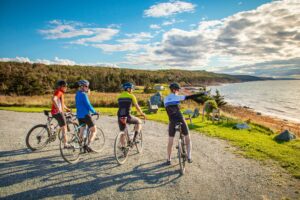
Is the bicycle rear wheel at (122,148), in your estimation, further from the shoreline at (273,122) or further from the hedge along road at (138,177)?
the shoreline at (273,122)

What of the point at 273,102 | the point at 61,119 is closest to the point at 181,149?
the point at 61,119

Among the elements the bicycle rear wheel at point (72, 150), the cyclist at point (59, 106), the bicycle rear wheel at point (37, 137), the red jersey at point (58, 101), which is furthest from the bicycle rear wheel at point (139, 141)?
the bicycle rear wheel at point (37, 137)

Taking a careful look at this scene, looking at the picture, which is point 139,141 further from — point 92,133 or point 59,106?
point 59,106

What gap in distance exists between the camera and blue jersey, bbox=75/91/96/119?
25.4 feet

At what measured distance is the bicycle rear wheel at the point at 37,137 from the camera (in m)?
9.10

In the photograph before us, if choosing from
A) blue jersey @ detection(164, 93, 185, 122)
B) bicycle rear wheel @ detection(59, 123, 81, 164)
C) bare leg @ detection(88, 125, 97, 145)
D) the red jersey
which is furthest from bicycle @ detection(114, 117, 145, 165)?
the red jersey

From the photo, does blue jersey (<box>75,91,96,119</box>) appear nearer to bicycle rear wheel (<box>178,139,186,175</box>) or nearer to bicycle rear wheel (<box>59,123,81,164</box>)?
bicycle rear wheel (<box>59,123,81,164</box>)

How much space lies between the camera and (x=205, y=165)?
26.6 ft

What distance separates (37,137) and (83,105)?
9.54ft

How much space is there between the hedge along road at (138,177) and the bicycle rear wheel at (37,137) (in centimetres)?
31

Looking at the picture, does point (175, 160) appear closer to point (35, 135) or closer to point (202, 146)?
point (202, 146)

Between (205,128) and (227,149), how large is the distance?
16.2 feet

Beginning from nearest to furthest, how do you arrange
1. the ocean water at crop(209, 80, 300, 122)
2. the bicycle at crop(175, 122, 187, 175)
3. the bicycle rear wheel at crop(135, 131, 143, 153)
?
the bicycle at crop(175, 122, 187, 175) → the bicycle rear wheel at crop(135, 131, 143, 153) → the ocean water at crop(209, 80, 300, 122)

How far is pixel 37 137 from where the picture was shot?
913 cm
